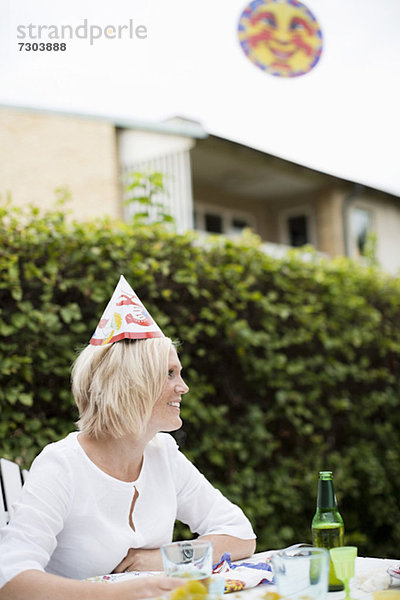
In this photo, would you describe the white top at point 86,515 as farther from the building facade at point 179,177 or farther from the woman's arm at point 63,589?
the building facade at point 179,177

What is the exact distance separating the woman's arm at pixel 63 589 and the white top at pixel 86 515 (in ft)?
0.09

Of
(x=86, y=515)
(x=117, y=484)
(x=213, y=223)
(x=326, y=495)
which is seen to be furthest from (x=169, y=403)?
(x=213, y=223)

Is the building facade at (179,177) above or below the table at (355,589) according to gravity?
above

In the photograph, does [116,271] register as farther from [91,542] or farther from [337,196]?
[337,196]

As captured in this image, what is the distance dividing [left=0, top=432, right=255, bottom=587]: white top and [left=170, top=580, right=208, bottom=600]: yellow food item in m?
0.50

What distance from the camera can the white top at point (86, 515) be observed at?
1.54 meters

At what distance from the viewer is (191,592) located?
1.11 m

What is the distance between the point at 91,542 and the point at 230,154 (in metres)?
7.85

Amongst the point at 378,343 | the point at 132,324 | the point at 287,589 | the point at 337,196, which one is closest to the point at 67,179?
the point at 337,196

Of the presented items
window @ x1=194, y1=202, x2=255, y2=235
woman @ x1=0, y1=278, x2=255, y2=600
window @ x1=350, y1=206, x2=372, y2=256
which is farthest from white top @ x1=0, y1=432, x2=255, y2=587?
window @ x1=350, y1=206, x2=372, y2=256

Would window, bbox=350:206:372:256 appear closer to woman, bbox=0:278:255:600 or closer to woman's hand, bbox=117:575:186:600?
woman, bbox=0:278:255:600

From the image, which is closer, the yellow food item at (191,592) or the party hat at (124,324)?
the yellow food item at (191,592)

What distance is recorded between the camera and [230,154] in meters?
9.07

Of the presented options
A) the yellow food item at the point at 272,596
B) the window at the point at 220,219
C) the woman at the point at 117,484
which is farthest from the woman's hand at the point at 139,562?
the window at the point at 220,219
